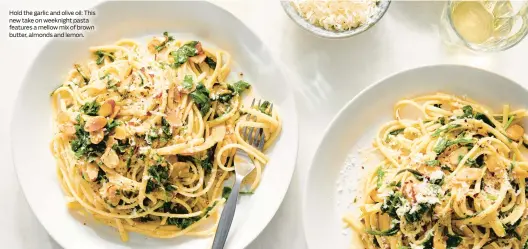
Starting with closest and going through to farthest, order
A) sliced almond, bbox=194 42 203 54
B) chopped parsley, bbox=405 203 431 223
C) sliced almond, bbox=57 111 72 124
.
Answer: chopped parsley, bbox=405 203 431 223, sliced almond, bbox=57 111 72 124, sliced almond, bbox=194 42 203 54

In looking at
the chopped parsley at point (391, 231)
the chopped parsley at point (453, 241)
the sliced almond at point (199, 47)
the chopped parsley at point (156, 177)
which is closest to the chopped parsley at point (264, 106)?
the sliced almond at point (199, 47)

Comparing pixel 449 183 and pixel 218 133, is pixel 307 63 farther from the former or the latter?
pixel 449 183

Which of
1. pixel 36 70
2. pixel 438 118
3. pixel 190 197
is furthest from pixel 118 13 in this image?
pixel 438 118

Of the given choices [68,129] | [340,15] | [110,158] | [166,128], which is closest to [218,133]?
[166,128]

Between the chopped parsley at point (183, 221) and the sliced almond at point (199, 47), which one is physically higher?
the sliced almond at point (199, 47)

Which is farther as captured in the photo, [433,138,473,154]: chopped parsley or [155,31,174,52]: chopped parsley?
[155,31,174,52]: chopped parsley

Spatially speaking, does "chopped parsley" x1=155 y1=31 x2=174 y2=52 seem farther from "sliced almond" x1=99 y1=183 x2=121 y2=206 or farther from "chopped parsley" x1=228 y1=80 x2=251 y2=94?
"sliced almond" x1=99 y1=183 x2=121 y2=206

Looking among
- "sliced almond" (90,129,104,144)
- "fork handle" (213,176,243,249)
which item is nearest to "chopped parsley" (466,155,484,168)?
"fork handle" (213,176,243,249)

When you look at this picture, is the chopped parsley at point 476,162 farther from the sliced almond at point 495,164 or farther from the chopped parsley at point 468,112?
the chopped parsley at point 468,112
